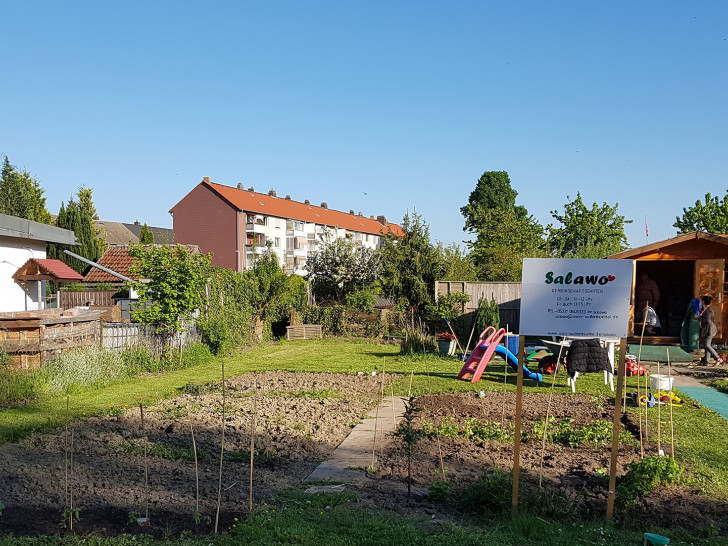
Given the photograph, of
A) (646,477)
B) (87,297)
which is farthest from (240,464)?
(87,297)

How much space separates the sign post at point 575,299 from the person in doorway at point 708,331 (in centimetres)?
1129

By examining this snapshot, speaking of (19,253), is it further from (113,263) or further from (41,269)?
(113,263)

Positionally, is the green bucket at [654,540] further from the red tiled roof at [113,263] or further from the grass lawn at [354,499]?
the red tiled roof at [113,263]

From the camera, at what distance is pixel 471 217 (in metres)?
70.7

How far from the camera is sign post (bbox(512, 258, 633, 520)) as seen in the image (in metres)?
5.29

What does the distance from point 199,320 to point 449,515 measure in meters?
12.6

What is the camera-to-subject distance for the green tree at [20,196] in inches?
1320

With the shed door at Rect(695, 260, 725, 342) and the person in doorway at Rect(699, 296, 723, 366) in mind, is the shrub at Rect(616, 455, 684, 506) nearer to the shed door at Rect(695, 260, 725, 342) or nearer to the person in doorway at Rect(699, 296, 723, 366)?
the person in doorway at Rect(699, 296, 723, 366)

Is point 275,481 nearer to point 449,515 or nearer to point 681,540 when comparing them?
point 449,515

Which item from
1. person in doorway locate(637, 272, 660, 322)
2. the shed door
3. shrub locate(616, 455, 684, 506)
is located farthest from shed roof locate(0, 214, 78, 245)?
person in doorway locate(637, 272, 660, 322)

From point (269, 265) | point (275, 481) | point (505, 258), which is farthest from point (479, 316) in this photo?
point (505, 258)

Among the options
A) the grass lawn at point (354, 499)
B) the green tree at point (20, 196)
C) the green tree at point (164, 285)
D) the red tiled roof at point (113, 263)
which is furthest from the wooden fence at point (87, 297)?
the green tree at point (164, 285)

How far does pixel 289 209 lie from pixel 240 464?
194 ft

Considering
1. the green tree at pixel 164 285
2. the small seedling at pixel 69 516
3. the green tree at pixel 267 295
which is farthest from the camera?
the green tree at pixel 267 295
